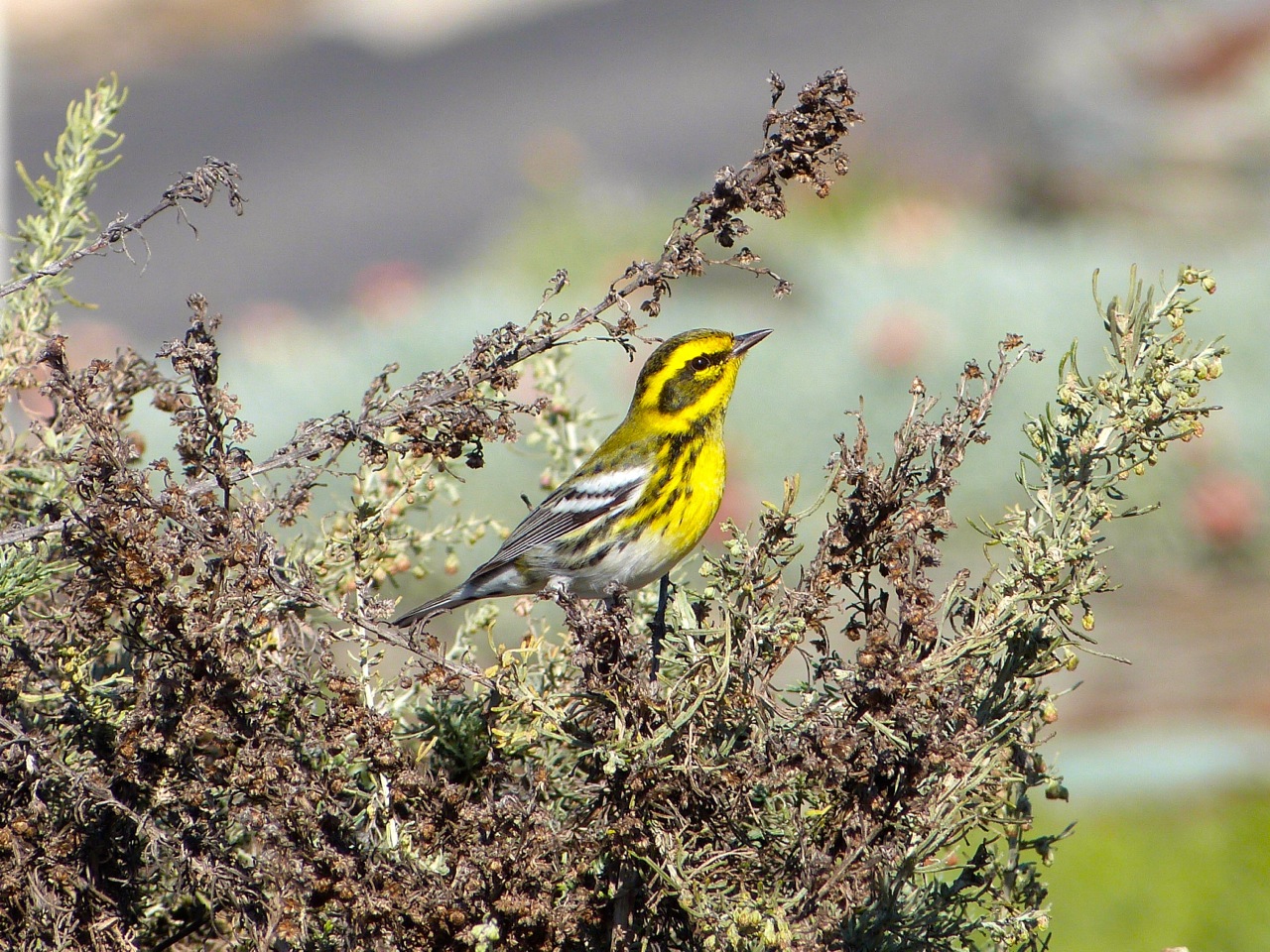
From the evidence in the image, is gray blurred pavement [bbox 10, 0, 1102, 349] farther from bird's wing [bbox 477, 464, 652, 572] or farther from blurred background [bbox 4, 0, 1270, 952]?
bird's wing [bbox 477, 464, 652, 572]

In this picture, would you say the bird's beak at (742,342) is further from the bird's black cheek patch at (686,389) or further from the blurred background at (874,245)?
the blurred background at (874,245)

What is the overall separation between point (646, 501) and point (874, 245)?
6.74 m

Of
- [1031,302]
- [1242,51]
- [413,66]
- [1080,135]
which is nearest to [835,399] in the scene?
[1031,302]

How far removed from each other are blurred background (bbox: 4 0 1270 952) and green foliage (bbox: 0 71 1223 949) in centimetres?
49

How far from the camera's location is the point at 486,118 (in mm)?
19422

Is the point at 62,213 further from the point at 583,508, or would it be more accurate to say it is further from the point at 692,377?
the point at 692,377

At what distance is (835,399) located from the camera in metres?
8.34

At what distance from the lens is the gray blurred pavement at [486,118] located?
1472 cm

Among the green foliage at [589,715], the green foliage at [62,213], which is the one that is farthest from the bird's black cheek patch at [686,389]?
the green foliage at [589,715]

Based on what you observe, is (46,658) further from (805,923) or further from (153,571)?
(805,923)

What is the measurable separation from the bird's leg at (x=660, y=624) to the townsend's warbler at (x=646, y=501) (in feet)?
3.49

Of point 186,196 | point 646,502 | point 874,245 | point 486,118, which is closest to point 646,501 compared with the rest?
point 646,502

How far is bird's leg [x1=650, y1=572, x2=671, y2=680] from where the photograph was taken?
2.31m

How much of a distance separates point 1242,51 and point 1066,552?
37.1ft
